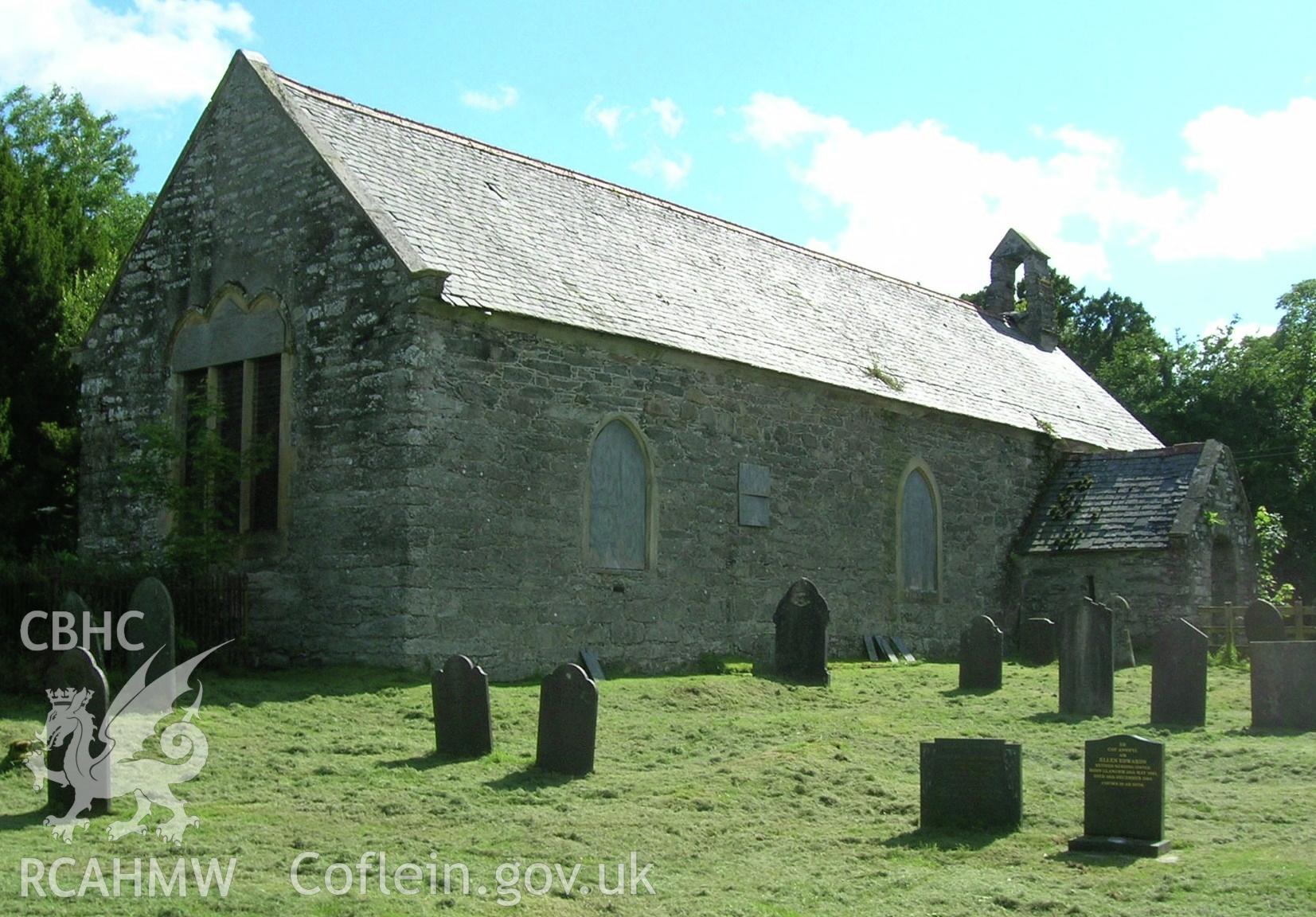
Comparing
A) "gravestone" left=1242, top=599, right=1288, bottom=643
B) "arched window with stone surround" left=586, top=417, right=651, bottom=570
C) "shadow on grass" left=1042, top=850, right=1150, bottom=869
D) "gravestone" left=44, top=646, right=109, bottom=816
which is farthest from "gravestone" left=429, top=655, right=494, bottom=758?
"gravestone" left=1242, top=599, right=1288, bottom=643

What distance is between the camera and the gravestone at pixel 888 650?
23.1m

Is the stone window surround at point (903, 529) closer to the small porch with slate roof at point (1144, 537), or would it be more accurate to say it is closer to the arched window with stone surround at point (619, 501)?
the small porch with slate roof at point (1144, 537)

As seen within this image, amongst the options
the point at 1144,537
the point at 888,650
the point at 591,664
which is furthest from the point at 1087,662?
the point at 1144,537

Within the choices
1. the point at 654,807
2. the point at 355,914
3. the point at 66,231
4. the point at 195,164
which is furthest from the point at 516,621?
the point at 66,231

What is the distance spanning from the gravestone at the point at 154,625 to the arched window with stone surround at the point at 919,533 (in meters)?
13.1

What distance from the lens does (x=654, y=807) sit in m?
11.0

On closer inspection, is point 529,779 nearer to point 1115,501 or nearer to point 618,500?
point 618,500

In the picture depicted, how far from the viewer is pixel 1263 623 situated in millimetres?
21172

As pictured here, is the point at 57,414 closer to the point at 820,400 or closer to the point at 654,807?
the point at 820,400

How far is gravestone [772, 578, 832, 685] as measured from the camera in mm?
18438

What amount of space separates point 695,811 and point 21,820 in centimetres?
488

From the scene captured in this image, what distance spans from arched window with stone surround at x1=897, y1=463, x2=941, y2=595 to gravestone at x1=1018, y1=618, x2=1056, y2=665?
2.66 m

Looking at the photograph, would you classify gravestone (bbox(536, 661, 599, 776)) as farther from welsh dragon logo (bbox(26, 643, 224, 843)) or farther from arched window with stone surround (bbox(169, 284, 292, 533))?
arched window with stone surround (bbox(169, 284, 292, 533))

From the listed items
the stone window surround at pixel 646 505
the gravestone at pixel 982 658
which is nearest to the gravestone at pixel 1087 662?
the gravestone at pixel 982 658
